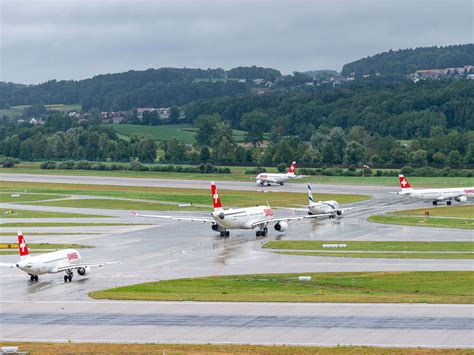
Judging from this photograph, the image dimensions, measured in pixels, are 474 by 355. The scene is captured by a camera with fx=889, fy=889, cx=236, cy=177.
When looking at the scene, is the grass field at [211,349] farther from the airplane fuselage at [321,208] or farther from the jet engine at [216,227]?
the airplane fuselage at [321,208]

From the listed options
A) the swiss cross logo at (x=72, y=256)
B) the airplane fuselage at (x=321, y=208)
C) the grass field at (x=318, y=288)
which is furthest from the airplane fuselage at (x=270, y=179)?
the grass field at (x=318, y=288)

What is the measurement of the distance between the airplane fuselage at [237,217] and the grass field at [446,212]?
30.2 metres

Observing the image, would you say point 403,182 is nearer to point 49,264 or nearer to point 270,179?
point 270,179

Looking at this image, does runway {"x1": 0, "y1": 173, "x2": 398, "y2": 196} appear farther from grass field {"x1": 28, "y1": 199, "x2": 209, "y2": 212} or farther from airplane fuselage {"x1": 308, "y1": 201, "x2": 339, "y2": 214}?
airplane fuselage {"x1": 308, "y1": 201, "x2": 339, "y2": 214}

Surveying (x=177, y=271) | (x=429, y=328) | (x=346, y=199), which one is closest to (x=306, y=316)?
(x=429, y=328)

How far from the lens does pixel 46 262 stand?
80.8 meters

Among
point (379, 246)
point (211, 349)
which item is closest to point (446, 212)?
point (379, 246)

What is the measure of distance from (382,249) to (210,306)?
3284 cm

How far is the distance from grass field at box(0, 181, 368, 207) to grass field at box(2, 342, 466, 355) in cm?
8840

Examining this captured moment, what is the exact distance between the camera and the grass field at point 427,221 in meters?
114

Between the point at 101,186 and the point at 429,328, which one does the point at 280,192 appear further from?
the point at 429,328

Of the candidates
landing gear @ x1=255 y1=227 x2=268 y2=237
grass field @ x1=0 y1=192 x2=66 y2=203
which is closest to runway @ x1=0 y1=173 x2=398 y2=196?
grass field @ x1=0 y1=192 x2=66 y2=203

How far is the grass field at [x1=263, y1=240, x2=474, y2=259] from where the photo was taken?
295ft

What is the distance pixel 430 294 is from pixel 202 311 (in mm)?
18393
